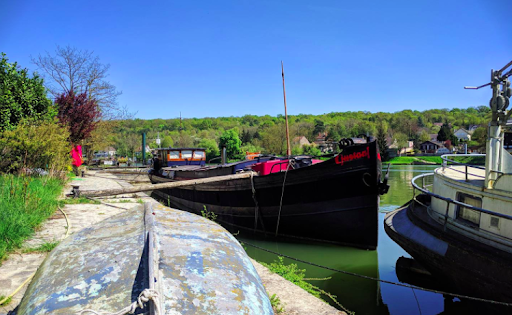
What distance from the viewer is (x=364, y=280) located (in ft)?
22.2

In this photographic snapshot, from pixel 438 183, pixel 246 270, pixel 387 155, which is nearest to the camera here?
pixel 246 270

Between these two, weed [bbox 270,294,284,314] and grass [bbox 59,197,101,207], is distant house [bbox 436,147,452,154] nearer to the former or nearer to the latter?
grass [bbox 59,197,101,207]

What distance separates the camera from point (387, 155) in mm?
51781

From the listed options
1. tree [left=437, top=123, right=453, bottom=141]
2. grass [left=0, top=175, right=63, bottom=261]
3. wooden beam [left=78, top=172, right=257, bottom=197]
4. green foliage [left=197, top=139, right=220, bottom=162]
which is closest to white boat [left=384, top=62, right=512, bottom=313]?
wooden beam [left=78, top=172, right=257, bottom=197]

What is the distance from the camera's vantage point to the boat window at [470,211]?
5.11 meters

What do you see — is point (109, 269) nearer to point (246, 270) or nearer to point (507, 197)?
point (246, 270)

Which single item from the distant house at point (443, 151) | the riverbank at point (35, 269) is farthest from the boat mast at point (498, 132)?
the distant house at point (443, 151)

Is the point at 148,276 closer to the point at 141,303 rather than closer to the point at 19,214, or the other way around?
the point at 141,303

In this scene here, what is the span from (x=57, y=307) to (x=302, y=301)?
9.08 feet

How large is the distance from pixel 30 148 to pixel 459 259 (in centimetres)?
1077

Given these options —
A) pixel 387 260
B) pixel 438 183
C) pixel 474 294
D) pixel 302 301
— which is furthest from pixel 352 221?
pixel 302 301

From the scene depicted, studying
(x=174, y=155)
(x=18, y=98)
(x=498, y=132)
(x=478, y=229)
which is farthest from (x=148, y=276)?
(x=174, y=155)

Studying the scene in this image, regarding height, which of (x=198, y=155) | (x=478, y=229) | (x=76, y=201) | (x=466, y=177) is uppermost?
(x=466, y=177)

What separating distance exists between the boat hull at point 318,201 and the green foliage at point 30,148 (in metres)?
5.58
